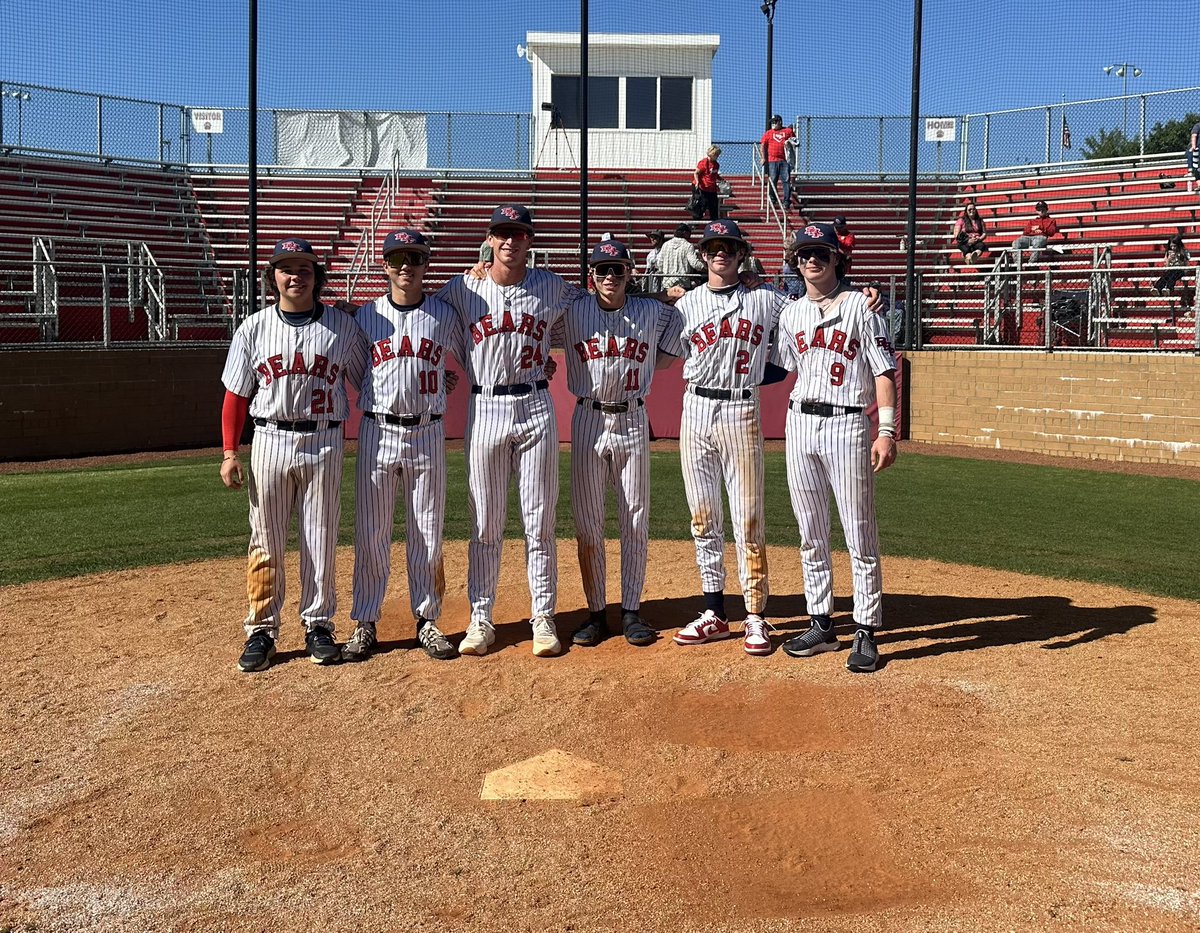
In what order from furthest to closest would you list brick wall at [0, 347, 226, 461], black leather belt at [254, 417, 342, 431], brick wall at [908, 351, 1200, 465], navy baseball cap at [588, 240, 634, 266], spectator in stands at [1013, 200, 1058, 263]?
spectator in stands at [1013, 200, 1058, 263] → brick wall at [0, 347, 226, 461] → brick wall at [908, 351, 1200, 465] → navy baseball cap at [588, 240, 634, 266] → black leather belt at [254, 417, 342, 431]

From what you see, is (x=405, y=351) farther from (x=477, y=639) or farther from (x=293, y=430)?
(x=477, y=639)

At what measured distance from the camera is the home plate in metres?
4.46

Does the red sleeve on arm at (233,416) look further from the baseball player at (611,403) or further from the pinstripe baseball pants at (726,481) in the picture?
the pinstripe baseball pants at (726,481)

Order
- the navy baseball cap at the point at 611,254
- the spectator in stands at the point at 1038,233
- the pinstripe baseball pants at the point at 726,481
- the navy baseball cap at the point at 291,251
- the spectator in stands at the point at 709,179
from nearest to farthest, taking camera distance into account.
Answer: the navy baseball cap at the point at 291,251
the navy baseball cap at the point at 611,254
the pinstripe baseball pants at the point at 726,481
the spectator in stands at the point at 1038,233
the spectator in stands at the point at 709,179

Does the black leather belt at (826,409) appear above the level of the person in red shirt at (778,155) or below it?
below

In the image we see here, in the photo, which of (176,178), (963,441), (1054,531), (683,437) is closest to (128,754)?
(683,437)

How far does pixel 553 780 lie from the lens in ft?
15.1

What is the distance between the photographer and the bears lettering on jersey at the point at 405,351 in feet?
20.0

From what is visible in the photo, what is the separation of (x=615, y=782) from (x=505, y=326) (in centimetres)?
252

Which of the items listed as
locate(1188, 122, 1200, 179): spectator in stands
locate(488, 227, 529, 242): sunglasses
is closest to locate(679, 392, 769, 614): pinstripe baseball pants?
locate(488, 227, 529, 242): sunglasses

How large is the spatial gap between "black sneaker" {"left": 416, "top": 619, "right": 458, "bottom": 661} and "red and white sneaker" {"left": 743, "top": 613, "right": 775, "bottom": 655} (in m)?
1.51

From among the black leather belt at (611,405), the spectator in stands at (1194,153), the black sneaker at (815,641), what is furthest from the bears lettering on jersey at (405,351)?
the spectator in stands at (1194,153)

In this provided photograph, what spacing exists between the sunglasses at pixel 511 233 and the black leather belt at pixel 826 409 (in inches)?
64.8

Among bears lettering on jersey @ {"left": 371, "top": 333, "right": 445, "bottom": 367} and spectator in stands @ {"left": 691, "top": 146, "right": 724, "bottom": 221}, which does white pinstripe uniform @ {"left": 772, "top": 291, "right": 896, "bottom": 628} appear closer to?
bears lettering on jersey @ {"left": 371, "top": 333, "right": 445, "bottom": 367}
